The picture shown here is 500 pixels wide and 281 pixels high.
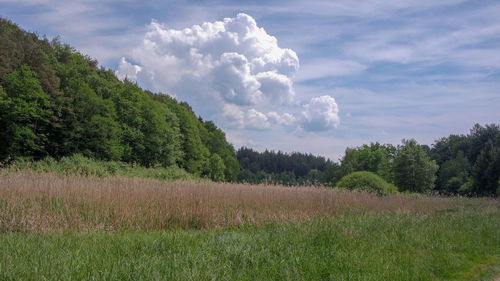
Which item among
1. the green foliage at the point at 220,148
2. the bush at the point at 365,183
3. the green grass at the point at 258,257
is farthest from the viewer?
the green foliage at the point at 220,148

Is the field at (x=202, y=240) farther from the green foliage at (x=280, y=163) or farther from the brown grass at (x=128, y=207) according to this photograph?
the green foliage at (x=280, y=163)

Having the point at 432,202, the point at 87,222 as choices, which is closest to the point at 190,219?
the point at 87,222

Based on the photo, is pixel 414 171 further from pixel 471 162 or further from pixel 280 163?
pixel 280 163

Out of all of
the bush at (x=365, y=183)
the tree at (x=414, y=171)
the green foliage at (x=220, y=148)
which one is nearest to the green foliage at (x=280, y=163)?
the green foliage at (x=220, y=148)

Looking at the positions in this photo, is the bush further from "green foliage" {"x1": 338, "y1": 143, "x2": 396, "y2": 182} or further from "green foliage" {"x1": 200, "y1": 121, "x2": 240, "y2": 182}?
"green foliage" {"x1": 200, "y1": 121, "x2": 240, "y2": 182}

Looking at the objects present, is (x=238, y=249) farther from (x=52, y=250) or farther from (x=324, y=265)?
(x=52, y=250)

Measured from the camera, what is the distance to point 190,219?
9.42 m

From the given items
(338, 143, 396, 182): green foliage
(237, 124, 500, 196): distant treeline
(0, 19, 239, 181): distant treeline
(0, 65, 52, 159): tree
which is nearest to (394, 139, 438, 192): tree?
(237, 124, 500, 196): distant treeline

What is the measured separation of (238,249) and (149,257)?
4.60ft

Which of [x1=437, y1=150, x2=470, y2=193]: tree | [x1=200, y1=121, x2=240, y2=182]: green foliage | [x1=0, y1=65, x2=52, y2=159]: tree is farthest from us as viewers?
[x1=200, y1=121, x2=240, y2=182]: green foliage

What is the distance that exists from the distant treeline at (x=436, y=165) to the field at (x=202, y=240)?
726cm

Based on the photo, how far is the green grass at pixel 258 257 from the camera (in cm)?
428

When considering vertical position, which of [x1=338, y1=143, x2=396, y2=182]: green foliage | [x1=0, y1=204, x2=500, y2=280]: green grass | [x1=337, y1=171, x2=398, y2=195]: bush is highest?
[x1=338, y1=143, x2=396, y2=182]: green foliage

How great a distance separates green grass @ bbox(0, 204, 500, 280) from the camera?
4.28 metres
